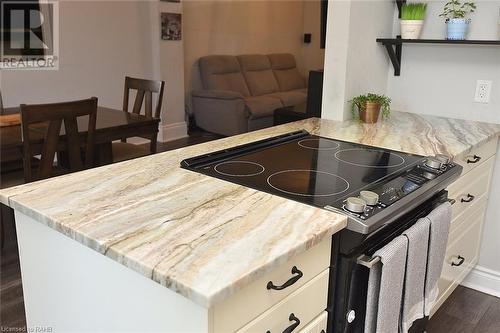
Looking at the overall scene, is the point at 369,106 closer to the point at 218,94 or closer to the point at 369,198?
the point at 369,198

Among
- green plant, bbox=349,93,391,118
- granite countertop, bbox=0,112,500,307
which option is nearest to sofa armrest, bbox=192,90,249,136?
green plant, bbox=349,93,391,118

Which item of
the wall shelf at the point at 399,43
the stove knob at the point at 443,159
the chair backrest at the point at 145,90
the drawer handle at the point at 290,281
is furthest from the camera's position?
the chair backrest at the point at 145,90

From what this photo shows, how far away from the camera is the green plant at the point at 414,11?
232 cm

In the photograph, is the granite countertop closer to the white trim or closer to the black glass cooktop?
the black glass cooktop

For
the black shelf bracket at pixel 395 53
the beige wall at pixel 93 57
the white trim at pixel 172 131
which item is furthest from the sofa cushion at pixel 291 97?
the black shelf bracket at pixel 395 53

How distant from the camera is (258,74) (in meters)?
6.51

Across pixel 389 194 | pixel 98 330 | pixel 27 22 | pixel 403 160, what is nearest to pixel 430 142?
pixel 403 160

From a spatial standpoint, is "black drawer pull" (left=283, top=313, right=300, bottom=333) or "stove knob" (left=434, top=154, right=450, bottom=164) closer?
"black drawer pull" (left=283, top=313, right=300, bottom=333)

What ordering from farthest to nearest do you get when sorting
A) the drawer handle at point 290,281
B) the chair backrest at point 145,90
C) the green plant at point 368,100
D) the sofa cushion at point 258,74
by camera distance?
the sofa cushion at point 258,74 → the chair backrest at point 145,90 → the green plant at point 368,100 → the drawer handle at point 290,281

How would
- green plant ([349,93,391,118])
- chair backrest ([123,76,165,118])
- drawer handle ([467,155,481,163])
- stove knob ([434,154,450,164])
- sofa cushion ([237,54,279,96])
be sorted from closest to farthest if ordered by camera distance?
stove knob ([434,154,450,164]) < drawer handle ([467,155,481,163]) < green plant ([349,93,391,118]) < chair backrest ([123,76,165,118]) < sofa cushion ([237,54,279,96])

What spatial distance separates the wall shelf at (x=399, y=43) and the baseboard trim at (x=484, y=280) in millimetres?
1192

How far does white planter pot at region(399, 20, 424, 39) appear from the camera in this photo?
7.69 ft

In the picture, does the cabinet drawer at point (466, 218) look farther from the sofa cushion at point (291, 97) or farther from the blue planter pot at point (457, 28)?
the sofa cushion at point (291, 97)

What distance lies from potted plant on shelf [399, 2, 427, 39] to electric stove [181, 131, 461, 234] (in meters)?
0.84
